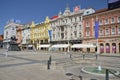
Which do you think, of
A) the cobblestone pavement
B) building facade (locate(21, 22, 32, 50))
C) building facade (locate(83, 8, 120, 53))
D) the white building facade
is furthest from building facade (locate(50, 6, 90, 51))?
A: the cobblestone pavement

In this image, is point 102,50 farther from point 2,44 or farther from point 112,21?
point 2,44

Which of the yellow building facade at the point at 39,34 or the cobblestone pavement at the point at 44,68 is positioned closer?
the cobblestone pavement at the point at 44,68

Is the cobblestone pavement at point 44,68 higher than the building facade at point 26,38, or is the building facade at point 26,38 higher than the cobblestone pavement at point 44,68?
the building facade at point 26,38

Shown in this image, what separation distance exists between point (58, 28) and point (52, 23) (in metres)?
6.24

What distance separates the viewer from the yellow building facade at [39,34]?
250ft

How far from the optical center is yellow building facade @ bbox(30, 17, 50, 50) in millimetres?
76256

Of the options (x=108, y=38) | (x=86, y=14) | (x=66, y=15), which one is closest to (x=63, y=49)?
(x=66, y=15)

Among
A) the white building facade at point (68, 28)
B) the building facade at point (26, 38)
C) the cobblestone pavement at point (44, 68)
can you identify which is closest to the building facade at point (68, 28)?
the white building facade at point (68, 28)

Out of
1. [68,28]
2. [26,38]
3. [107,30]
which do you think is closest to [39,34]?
[26,38]

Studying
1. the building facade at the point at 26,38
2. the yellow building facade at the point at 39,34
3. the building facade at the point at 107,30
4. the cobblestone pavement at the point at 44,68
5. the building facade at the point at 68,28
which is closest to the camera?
the cobblestone pavement at the point at 44,68

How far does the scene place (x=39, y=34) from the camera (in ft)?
268

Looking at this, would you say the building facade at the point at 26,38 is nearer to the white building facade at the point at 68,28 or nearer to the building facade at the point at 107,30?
the white building facade at the point at 68,28

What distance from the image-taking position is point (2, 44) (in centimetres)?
13838

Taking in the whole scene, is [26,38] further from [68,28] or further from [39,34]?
[68,28]
